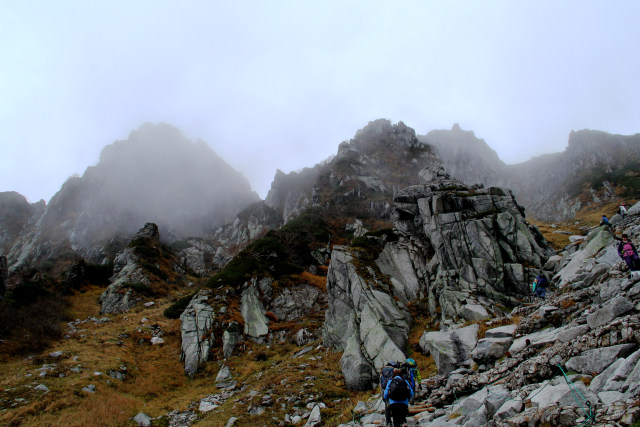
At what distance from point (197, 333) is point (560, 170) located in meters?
132

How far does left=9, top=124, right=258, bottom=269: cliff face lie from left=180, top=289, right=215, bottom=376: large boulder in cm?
6272

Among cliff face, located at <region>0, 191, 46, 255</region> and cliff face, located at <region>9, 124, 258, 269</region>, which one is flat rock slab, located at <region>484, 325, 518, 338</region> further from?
cliff face, located at <region>0, 191, 46, 255</region>

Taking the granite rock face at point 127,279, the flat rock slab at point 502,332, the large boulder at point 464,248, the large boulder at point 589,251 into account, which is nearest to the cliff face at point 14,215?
the granite rock face at point 127,279

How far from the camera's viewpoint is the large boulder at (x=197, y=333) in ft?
86.3

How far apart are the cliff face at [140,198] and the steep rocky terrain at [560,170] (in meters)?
88.4

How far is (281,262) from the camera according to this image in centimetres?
4156

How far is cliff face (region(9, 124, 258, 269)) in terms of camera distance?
3435 inches

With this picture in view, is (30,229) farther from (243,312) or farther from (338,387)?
(338,387)

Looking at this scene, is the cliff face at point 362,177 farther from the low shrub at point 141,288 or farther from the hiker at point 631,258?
the hiker at point 631,258

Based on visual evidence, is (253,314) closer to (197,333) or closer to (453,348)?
(197,333)

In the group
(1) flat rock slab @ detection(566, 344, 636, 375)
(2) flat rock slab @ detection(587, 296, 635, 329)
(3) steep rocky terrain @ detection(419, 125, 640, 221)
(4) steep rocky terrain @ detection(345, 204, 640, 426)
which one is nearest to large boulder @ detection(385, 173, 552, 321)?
(4) steep rocky terrain @ detection(345, 204, 640, 426)

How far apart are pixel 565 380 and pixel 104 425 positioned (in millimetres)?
20732

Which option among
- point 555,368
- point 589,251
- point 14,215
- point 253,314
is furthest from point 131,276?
point 14,215

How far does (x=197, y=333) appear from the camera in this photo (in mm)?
28719
